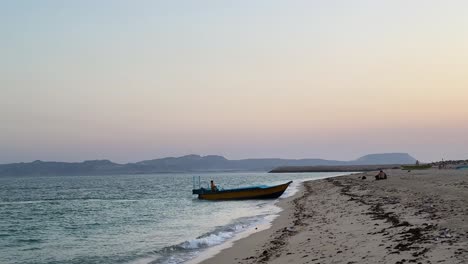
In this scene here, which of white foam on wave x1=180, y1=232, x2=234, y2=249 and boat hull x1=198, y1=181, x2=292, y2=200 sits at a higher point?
boat hull x1=198, y1=181, x2=292, y2=200

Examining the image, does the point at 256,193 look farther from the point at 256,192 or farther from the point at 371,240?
the point at 371,240

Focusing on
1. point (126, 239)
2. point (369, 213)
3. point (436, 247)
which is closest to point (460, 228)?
point (436, 247)

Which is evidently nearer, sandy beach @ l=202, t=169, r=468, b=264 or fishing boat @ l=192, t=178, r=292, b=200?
sandy beach @ l=202, t=169, r=468, b=264

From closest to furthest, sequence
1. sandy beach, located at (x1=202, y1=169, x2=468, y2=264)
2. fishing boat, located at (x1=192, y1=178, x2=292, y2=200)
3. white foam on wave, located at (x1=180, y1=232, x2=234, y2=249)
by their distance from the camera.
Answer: sandy beach, located at (x1=202, y1=169, x2=468, y2=264) → white foam on wave, located at (x1=180, y1=232, x2=234, y2=249) → fishing boat, located at (x1=192, y1=178, x2=292, y2=200)

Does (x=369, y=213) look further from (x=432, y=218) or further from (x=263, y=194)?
(x=263, y=194)

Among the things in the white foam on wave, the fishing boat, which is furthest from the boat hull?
the white foam on wave

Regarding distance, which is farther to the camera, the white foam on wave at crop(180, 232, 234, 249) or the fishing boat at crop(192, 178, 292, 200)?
the fishing boat at crop(192, 178, 292, 200)

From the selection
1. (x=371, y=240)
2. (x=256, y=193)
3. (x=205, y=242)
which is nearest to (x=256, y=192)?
(x=256, y=193)

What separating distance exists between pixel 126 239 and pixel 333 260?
12565 millimetres

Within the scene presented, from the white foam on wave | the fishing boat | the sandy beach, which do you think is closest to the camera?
the sandy beach

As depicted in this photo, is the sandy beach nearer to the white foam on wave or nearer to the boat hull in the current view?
the white foam on wave

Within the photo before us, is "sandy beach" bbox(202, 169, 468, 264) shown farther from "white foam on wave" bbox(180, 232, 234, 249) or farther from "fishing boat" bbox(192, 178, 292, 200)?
"fishing boat" bbox(192, 178, 292, 200)

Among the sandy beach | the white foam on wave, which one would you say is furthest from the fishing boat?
the white foam on wave

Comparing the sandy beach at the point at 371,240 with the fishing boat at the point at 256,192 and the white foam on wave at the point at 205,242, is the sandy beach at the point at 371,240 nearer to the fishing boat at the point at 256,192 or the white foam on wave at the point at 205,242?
the white foam on wave at the point at 205,242
